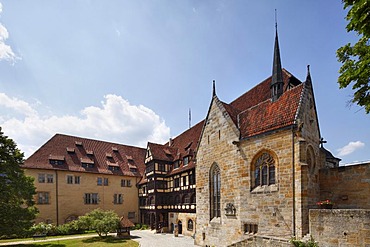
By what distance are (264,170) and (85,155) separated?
27296mm

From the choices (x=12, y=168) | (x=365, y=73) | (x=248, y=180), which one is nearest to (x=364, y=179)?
(x=248, y=180)

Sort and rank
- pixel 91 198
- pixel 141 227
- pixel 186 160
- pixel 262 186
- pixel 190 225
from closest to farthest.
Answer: pixel 262 186, pixel 190 225, pixel 186 160, pixel 91 198, pixel 141 227

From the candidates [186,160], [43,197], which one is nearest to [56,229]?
[43,197]

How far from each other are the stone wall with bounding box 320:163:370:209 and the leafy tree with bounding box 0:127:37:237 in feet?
75.9

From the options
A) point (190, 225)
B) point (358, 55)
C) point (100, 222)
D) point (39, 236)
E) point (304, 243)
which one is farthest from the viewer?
point (39, 236)

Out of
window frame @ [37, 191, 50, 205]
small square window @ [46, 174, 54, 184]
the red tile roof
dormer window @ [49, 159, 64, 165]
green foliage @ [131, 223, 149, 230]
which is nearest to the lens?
the red tile roof

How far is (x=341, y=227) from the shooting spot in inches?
399

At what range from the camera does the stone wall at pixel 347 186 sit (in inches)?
499

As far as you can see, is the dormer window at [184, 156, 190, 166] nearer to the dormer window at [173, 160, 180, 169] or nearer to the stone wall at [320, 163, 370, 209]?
the dormer window at [173, 160, 180, 169]

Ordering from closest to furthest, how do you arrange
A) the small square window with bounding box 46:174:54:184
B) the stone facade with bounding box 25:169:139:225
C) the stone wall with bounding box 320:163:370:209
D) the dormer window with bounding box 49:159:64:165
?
the stone wall with bounding box 320:163:370:209
the stone facade with bounding box 25:169:139:225
the small square window with bounding box 46:174:54:184
the dormer window with bounding box 49:159:64:165

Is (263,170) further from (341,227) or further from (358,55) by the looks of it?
(358,55)

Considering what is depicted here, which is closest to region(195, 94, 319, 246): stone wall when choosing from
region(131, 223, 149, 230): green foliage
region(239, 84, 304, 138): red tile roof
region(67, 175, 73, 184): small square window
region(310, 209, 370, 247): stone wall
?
region(239, 84, 304, 138): red tile roof

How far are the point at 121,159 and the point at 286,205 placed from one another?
29.2m

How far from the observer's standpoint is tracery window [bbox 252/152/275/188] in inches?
582
